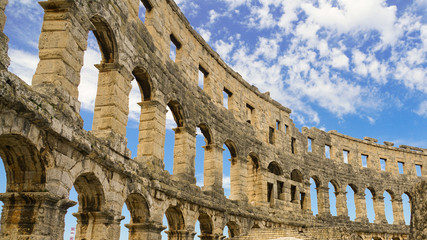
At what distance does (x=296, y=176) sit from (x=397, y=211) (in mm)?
10388

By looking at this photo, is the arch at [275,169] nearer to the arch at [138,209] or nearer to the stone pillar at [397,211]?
the arch at [138,209]

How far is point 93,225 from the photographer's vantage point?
8.61m

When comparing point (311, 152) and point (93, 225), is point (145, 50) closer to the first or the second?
point (93, 225)

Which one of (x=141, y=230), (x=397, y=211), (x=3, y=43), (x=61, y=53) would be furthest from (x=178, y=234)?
(x=397, y=211)

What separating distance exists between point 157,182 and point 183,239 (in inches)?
105

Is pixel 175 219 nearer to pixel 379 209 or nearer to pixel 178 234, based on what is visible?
pixel 178 234

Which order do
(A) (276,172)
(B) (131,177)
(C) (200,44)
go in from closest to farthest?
1. (B) (131,177)
2. (C) (200,44)
3. (A) (276,172)

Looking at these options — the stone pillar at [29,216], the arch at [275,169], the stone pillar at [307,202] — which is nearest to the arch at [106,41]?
the stone pillar at [29,216]

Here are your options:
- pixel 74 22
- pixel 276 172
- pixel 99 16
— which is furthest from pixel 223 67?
pixel 74 22

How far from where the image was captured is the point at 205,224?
14.6 m

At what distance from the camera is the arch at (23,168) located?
653 cm

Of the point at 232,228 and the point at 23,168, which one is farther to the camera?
the point at 232,228

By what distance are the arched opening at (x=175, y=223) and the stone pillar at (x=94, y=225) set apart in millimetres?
4073

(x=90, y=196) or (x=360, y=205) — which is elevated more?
(x=360, y=205)
